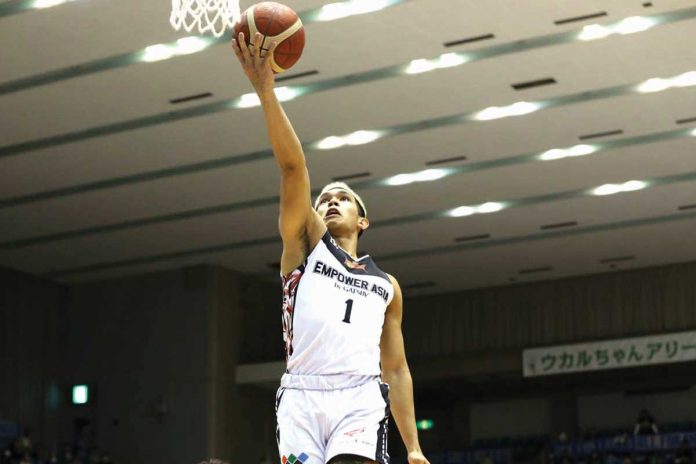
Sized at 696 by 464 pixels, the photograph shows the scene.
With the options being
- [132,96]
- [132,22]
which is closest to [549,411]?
[132,96]

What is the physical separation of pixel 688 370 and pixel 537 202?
318 inches

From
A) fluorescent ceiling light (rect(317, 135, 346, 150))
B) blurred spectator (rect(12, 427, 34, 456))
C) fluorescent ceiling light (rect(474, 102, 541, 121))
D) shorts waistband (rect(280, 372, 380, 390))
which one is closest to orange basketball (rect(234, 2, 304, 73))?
shorts waistband (rect(280, 372, 380, 390))

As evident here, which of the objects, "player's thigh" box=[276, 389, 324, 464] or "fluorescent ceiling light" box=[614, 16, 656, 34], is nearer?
"player's thigh" box=[276, 389, 324, 464]

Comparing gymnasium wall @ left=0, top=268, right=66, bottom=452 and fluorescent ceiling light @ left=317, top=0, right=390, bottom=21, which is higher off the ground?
fluorescent ceiling light @ left=317, top=0, right=390, bottom=21

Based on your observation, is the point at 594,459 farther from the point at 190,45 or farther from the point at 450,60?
the point at 190,45

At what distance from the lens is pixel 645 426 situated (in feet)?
97.5

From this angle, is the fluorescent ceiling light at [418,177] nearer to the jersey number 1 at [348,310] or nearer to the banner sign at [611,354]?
the banner sign at [611,354]

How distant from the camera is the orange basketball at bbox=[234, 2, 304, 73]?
218 inches

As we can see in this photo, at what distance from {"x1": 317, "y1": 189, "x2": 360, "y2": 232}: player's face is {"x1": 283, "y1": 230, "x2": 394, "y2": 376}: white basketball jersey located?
0.16 meters

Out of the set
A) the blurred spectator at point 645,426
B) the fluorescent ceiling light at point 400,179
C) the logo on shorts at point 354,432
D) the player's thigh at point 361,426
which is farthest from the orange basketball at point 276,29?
the blurred spectator at point 645,426

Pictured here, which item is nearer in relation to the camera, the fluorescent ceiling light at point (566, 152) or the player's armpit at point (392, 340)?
the player's armpit at point (392, 340)

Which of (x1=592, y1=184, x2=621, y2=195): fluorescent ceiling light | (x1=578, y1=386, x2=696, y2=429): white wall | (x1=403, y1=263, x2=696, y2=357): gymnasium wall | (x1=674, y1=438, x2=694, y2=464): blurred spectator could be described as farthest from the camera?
(x1=578, y1=386, x2=696, y2=429): white wall

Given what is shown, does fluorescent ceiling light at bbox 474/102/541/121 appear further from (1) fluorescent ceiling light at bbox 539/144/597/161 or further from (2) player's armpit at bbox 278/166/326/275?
(2) player's armpit at bbox 278/166/326/275

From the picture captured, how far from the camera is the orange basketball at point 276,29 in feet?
18.2
